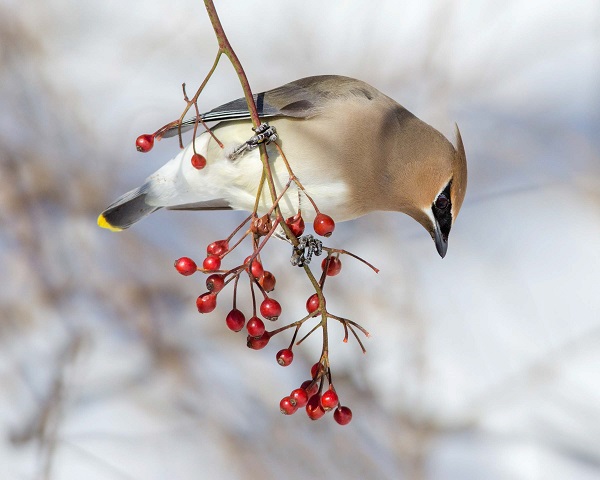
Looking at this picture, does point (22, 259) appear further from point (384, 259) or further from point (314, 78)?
point (314, 78)

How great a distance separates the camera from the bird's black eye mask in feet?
7.04

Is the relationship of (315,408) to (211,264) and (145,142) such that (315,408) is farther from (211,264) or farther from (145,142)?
(145,142)

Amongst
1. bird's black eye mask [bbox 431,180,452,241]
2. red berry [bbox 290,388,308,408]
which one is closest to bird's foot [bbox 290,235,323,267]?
Answer: red berry [bbox 290,388,308,408]

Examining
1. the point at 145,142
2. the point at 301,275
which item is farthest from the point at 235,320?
the point at 301,275

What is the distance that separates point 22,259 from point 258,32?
1440mm

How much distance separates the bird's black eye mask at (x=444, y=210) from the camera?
214 cm

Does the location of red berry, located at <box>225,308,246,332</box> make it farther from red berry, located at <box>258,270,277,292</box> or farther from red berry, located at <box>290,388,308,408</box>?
red berry, located at <box>290,388,308,408</box>

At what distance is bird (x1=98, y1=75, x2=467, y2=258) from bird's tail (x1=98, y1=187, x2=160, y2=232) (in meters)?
0.27

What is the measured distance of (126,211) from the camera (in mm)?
2496

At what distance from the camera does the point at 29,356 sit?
11.9 ft

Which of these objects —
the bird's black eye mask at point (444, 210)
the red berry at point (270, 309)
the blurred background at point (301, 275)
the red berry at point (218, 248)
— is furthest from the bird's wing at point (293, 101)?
the blurred background at point (301, 275)

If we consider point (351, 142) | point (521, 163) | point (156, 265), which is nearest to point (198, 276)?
point (156, 265)

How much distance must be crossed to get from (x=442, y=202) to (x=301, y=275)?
159cm

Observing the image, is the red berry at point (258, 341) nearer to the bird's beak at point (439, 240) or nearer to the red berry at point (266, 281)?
the red berry at point (266, 281)
